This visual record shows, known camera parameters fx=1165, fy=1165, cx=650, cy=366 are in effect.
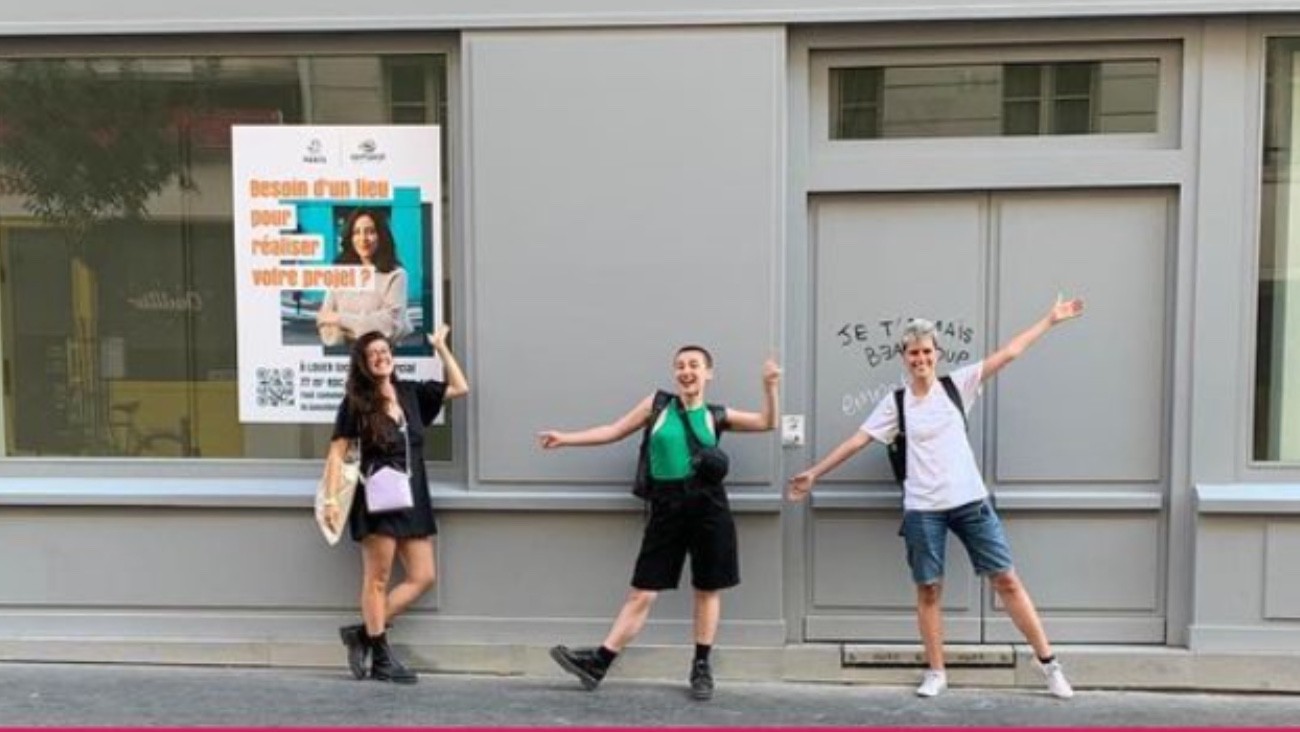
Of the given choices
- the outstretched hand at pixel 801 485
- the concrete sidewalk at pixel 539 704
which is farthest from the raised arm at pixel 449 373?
the outstretched hand at pixel 801 485

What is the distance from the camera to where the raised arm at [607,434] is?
5.49 meters

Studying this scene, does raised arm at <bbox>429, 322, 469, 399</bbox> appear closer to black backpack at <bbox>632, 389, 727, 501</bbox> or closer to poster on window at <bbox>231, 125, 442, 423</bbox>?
poster on window at <bbox>231, 125, 442, 423</bbox>

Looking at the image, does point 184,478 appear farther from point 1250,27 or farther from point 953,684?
point 1250,27

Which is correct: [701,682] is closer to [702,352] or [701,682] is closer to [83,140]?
[702,352]

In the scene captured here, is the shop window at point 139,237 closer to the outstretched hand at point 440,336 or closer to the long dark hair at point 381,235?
the outstretched hand at point 440,336

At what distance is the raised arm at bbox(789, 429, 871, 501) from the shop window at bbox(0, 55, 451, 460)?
72.1 inches

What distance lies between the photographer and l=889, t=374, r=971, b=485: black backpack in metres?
5.40

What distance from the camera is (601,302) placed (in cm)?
577

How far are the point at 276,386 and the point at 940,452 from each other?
11.2 ft

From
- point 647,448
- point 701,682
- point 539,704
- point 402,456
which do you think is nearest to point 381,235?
point 402,456

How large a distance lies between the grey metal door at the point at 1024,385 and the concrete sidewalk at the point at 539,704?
0.46 m

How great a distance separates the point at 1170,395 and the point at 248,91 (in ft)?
16.2

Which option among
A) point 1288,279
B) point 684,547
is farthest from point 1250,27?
point 684,547

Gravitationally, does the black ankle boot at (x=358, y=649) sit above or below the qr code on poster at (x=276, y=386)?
below
